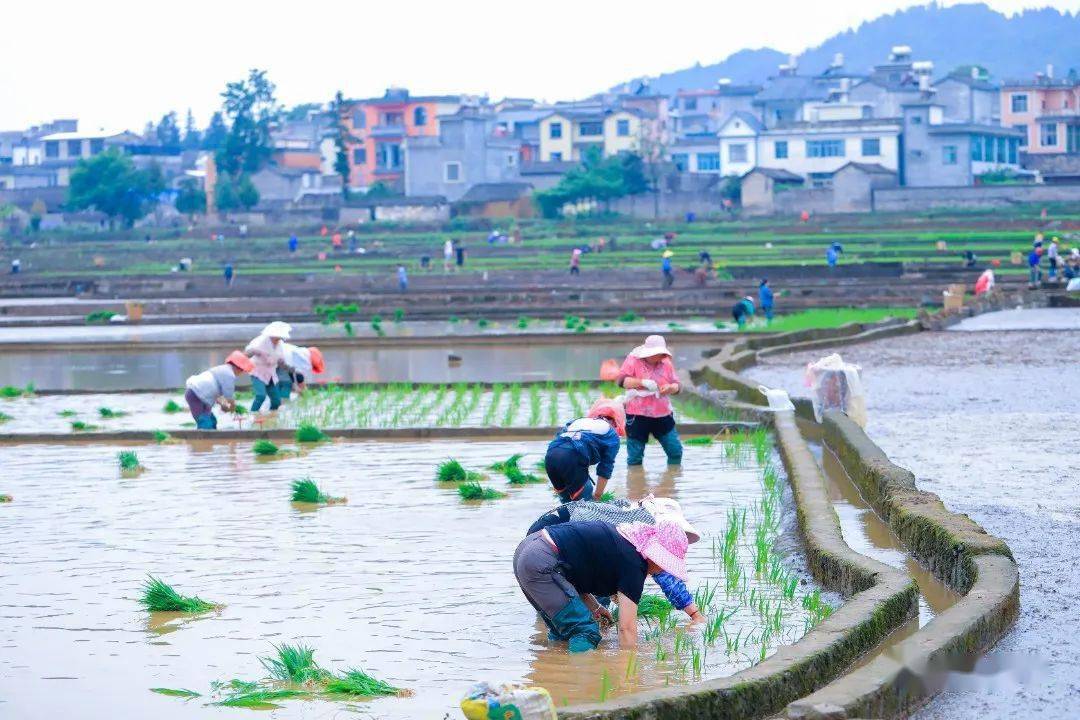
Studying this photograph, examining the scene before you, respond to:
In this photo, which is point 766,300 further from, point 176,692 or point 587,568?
point 176,692

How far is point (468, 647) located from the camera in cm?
763

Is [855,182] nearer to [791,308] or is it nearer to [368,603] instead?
[791,308]

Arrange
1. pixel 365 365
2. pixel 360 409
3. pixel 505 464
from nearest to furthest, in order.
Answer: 1. pixel 505 464
2. pixel 360 409
3. pixel 365 365

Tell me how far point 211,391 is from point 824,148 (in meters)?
61.1

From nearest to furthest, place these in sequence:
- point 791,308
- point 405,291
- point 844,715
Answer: point 844,715
point 791,308
point 405,291

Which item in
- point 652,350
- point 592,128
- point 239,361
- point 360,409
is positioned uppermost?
point 592,128

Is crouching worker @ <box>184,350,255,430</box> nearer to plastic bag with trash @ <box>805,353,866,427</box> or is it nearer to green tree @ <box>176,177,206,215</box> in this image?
plastic bag with trash @ <box>805,353,866,427</box>

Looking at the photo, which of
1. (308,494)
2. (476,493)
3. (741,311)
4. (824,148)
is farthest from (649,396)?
(824,148)

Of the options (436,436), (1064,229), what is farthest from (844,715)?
(1064,229)

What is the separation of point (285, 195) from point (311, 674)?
8510 centimetres

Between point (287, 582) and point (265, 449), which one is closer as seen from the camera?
point (287, 582)

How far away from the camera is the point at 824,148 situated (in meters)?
74.9

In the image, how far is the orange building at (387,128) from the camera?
92.6 meters

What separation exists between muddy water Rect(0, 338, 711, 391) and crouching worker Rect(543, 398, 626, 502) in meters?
13.7
